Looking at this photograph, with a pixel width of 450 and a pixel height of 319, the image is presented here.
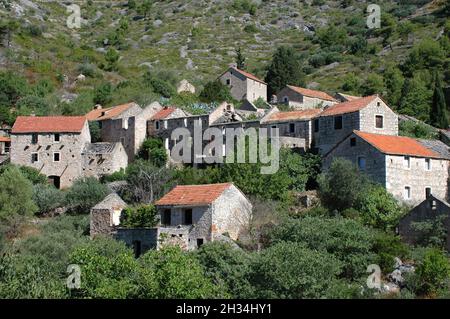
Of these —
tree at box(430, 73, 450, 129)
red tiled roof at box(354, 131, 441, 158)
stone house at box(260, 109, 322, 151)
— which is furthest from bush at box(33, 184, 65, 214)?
tree at box(430, 73, 450, 129)

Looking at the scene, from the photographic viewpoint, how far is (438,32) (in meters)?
113

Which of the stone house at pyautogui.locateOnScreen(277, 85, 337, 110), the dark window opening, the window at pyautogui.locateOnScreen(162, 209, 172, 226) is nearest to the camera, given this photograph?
the dark window opening

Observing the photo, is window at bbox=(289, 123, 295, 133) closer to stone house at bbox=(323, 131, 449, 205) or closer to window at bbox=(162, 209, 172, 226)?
stone house at bbox=(323, 131, 449, 205)

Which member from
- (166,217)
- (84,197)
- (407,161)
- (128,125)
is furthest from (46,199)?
(407,161)

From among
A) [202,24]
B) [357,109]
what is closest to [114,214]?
[357,109]

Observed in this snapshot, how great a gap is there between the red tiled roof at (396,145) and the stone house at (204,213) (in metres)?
9.65

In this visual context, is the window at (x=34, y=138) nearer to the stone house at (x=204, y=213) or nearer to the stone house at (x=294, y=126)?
the stone house at (x=294, y=126)

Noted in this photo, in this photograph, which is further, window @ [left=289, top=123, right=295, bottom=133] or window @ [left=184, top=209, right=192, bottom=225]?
window @ [left=289, top=123, right=295, bottom=133]

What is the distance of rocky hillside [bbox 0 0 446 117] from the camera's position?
9975cm

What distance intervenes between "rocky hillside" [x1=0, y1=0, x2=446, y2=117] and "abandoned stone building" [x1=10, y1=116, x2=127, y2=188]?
54.2ft

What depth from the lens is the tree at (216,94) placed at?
7452 cm

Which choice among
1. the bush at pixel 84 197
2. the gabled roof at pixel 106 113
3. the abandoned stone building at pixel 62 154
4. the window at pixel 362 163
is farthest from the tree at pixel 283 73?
the bush at pixel 84 197
